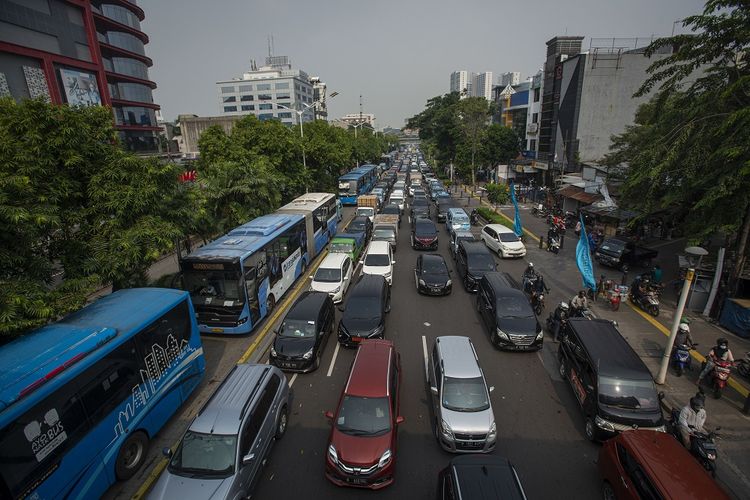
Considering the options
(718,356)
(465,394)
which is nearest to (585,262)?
(718,356)

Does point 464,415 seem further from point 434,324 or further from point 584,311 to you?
point 584,311

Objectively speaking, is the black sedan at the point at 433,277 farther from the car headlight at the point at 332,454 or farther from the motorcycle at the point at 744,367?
the car headlight at the point at 332,454

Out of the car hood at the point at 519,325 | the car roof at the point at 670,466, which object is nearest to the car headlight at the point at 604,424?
the car roof at the point at 670,466

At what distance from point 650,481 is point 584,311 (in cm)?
837

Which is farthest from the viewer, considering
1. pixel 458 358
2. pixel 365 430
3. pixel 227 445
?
pixel 458 358

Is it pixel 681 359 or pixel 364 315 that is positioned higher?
pixel 364 315

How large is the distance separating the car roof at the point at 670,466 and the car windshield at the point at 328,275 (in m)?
11.7

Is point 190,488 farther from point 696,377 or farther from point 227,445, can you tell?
point 696,377

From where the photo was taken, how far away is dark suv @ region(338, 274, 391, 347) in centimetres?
1294

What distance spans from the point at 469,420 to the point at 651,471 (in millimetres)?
3411

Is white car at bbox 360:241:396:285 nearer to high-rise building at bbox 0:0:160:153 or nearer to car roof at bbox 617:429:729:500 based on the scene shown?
car roof at bbox 617:429:729:500

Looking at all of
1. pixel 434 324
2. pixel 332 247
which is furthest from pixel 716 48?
pixel 332 247

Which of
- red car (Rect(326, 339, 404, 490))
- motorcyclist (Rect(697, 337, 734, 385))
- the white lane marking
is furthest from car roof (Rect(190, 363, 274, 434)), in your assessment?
motorcyclist (Rect(697, 337, 734, 385))

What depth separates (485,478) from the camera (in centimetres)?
665
